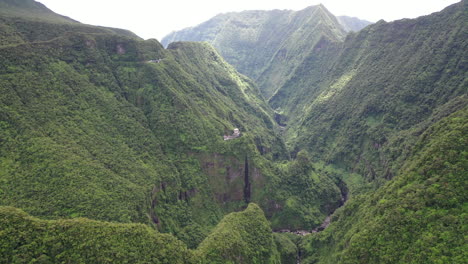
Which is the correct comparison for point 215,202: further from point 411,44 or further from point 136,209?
point 411,44

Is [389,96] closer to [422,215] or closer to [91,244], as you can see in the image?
[422,215]

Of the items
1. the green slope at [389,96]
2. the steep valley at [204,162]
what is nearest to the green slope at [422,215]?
the steep valley at [204,162]

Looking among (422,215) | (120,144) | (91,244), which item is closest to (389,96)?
(422,215)

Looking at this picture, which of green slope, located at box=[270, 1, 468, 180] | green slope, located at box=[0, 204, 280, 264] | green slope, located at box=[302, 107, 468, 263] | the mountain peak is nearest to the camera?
green slope, located at box=[0, 204, 280, 264]

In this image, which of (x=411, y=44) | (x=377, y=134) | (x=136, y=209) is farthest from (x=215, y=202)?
(x=411, y=44)

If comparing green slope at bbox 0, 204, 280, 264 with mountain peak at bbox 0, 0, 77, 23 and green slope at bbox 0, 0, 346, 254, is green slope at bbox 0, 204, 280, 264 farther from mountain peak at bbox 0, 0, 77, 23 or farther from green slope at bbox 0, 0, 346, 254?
mountain peak at bbox 0, 0, 77, 23

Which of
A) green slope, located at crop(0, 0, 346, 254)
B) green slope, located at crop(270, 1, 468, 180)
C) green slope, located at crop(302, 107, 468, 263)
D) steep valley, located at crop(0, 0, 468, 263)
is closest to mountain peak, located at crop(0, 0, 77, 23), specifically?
steep valley, located at crop(0, 0, 468, 263)
